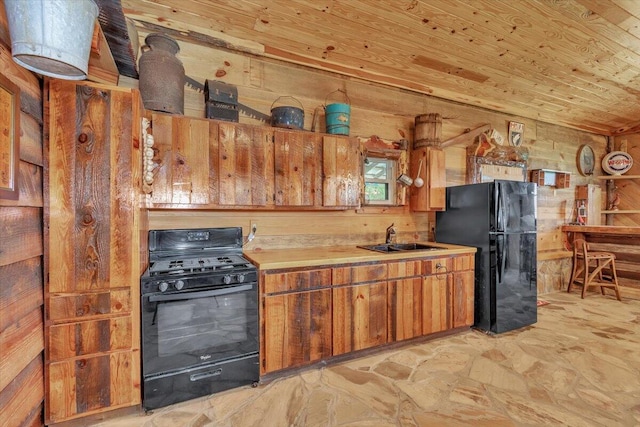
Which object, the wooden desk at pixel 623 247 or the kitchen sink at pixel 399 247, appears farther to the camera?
the wooden desk at pixel 623 247

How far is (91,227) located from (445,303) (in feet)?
9.45

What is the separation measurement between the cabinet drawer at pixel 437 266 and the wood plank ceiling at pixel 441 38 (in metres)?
1.98

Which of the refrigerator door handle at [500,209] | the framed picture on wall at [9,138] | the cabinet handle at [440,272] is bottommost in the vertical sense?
Answer: the cabinet handle at [440,272]

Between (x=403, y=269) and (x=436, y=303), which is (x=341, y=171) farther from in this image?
(x=436, y=303)

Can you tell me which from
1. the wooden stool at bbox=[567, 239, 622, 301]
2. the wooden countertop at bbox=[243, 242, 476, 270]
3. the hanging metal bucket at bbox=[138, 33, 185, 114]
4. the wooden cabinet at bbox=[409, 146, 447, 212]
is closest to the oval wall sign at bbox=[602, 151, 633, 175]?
the wooden stool at bbox=[567, 239, 622, 301]

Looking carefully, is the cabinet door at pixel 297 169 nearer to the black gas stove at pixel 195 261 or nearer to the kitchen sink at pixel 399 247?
the black gas stove at pixel 195 261

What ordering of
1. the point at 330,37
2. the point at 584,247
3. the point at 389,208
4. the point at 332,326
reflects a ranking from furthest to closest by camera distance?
the point at 584,247, the point at 389,208, the point at 330,37, the point at 332,326

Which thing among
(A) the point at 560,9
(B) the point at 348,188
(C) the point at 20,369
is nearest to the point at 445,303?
(B) the point at 348,188

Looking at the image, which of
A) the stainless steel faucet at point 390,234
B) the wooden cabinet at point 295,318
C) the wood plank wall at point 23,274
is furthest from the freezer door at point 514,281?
the wood plank wall at point 23,274

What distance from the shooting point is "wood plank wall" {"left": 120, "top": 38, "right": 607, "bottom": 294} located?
2549 mm

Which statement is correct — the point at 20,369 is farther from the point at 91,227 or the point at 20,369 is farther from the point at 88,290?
the point at 91,227

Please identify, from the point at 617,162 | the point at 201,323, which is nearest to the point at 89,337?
the point at 201,323

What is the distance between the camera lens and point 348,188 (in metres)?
2.75

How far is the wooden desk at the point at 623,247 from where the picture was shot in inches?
165
